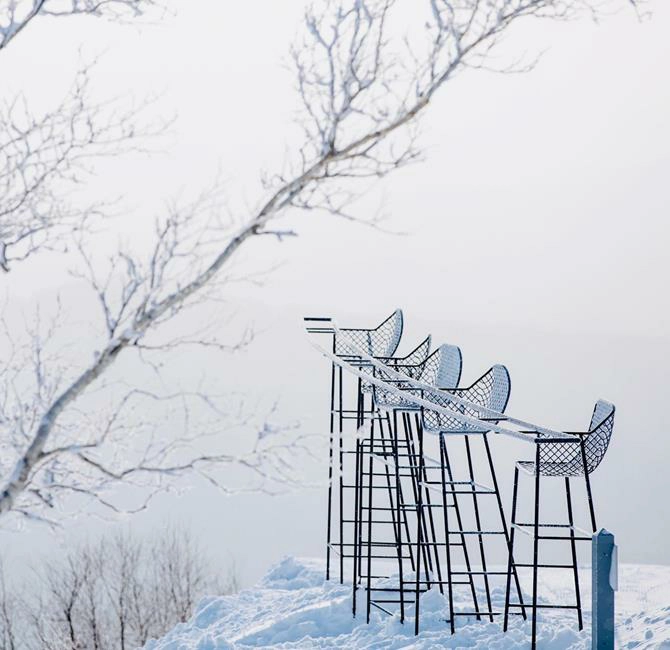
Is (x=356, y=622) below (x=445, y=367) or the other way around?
below

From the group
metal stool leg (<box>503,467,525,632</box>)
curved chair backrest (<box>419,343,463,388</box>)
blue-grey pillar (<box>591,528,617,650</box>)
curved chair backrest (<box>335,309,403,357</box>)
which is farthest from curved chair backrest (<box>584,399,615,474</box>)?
curved chair backrest (<box>335,309,403,357</box>)

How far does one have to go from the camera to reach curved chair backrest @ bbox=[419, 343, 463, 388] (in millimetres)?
7480

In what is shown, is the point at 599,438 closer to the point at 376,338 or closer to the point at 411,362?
the point at 411,362

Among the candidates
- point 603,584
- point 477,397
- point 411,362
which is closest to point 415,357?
point 411,362

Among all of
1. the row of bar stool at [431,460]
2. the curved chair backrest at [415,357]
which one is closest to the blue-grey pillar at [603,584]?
the row of bar stool at [431,460]

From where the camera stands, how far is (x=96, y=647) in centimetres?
1912

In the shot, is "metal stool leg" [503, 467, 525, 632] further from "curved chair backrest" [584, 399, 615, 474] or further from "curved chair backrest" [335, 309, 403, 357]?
"curved chair backrest" [335, 309, 403, 357]

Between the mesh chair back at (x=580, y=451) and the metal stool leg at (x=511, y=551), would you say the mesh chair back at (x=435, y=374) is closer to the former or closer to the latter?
the metal stool leg at (x=511, y=551)

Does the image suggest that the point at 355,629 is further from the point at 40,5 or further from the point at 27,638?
the point at 27,638

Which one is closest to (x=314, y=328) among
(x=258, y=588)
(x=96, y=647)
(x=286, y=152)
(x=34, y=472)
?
(x=258, y=588)

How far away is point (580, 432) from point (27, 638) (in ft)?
51.9

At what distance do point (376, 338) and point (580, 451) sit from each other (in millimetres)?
3307

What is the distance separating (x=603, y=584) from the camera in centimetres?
452

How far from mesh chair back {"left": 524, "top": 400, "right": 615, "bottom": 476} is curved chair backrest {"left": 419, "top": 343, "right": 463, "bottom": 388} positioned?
1.30 meters
